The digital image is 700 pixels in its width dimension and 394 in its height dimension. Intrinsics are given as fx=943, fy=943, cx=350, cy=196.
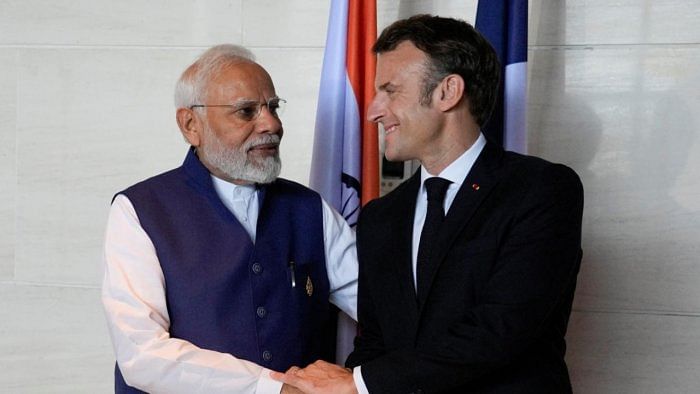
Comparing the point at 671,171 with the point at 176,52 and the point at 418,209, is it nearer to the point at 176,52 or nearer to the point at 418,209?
the point at 418,209

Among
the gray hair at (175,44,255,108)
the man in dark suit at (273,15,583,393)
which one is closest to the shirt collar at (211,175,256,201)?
the gray hair at (175,44,255,108)

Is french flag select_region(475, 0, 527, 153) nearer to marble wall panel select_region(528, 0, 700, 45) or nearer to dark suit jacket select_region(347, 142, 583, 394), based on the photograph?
marble wall panel select_region(528, 0, 700, 45)

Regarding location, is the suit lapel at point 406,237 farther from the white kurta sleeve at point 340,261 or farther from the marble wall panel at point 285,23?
the marble wall panel at point 285,23

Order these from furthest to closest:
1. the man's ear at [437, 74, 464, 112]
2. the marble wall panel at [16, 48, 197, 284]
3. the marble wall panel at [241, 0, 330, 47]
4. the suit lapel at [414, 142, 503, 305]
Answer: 1. the marble wall panel at [16, 48, 197, 284]
2. the marble wall panel at [241, 0, 330, 47]
3. the man's ear at [437, 74, 464, 112]
4. the suit lapel at [414, 142, 503, 305]

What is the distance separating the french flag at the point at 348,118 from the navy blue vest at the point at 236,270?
37 centimetres

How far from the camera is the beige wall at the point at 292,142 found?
3023 mm

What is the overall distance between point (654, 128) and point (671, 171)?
15 cm

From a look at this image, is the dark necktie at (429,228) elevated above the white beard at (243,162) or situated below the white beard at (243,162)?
below

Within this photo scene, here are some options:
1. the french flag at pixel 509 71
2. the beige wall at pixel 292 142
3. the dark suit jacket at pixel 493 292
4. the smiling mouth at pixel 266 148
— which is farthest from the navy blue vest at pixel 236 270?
the beige wall at pixel 292 142

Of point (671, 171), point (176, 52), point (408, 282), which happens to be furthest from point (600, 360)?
point (176, 52)

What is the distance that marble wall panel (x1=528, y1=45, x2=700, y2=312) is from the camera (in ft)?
9.84

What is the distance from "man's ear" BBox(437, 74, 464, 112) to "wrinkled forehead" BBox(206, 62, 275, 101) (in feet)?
1.59

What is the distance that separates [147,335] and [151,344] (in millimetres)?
24

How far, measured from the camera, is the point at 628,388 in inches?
122
